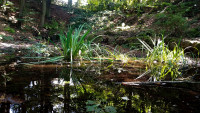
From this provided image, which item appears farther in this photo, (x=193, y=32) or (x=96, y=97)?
(x=193, y=32)

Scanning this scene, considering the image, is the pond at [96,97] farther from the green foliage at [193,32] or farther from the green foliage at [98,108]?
the green foliage at [193,32]

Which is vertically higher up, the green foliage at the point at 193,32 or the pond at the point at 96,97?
the green foliage at the point at 193,32

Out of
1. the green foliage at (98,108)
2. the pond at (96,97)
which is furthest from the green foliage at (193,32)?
the green foliage at (98,108)

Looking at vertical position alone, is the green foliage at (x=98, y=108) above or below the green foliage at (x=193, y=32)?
below

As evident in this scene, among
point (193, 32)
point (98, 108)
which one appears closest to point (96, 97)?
point (98, 108)

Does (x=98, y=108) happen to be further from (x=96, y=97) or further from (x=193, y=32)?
(x=193, y=32)

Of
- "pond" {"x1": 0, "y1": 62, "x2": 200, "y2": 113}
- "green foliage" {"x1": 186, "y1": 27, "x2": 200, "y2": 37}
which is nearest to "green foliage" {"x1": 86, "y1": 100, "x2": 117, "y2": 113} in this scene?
"pond" {"x1": 0, "y1": 62, "x2": 200, "y2": 113}

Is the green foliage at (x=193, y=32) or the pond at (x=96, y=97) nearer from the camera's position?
the pond at (x=96, y=97)

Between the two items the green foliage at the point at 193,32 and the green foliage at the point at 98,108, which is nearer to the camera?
the green foliage at the point at 98,108

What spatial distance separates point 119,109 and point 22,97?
51cm

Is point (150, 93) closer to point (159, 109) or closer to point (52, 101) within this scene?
point (159, 109)

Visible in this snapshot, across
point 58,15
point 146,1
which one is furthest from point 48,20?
point 146,1

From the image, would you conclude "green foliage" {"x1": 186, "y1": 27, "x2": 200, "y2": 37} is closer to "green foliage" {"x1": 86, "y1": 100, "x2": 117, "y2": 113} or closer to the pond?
the pond

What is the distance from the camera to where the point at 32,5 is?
9.38 m
